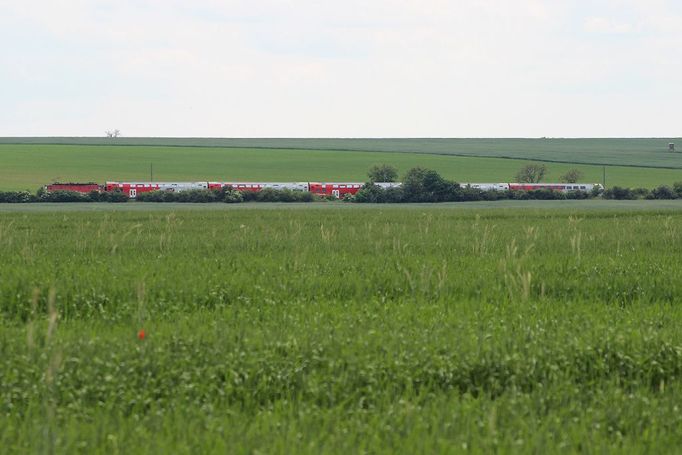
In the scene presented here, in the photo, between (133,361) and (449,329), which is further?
(449,329)

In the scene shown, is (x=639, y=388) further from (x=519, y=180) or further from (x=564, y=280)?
(x=519, y=180)

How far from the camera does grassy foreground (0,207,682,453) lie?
19.6ft

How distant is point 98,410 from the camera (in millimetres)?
6426

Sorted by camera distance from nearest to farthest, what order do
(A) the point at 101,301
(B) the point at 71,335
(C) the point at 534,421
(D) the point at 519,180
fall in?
(C) the point at 534,421 < (B) the point at 71,335 < (A) the point at 101,301 < (D) the point at 519,180

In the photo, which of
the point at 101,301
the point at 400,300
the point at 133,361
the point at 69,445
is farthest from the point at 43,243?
the point at 69,445

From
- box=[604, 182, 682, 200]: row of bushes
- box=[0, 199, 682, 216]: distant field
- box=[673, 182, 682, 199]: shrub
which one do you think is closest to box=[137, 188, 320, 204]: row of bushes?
box=[0, 199, 682, 216]: distant field

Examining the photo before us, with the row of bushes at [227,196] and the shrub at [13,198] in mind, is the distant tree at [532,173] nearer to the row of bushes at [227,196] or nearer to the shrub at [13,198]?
the row of bushes at [227,196]

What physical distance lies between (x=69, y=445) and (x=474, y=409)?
2.76 m

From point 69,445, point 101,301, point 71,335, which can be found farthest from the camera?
point 101,301

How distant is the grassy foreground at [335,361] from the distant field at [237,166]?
99577 mm

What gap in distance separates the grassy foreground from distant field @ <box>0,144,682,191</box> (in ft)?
327

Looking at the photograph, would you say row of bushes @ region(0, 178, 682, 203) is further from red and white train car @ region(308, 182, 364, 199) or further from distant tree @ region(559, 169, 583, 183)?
distant tree @ region(559, 169, 583, 183)

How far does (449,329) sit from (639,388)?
1962 millimetres

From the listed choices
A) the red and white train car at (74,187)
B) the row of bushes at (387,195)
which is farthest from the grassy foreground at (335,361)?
the red and white train car at (74,187)
